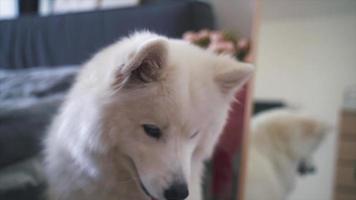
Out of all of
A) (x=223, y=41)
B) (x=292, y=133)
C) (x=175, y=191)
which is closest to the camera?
(x=175, y=191)

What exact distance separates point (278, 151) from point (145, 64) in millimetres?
1227

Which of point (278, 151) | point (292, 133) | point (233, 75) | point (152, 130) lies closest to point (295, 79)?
point (292, 133)

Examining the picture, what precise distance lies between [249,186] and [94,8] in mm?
1544

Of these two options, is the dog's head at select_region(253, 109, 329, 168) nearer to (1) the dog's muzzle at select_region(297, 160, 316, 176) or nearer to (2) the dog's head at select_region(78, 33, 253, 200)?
(1) the dog's muzzle at select_region(297, 160, 316, 176)

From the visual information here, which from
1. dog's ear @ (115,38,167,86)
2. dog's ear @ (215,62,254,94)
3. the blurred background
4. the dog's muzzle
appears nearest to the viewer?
dog's ear @ (115,38,167,86)

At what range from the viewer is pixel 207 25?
2.03 metres

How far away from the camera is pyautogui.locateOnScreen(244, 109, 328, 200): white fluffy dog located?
5.75 feet

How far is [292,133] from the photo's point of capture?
5.94 feet

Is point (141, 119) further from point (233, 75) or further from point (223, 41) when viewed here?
point (223, 41)

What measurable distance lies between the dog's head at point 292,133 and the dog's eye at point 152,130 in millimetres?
1021

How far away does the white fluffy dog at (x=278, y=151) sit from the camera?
175 centimetres

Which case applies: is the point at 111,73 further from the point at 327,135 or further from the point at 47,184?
the point at 327,135

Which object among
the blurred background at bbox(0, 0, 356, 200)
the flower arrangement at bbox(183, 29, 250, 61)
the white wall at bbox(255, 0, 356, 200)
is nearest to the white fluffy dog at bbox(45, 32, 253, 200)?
the blurred background at bbox(0, 0, 356, 200)

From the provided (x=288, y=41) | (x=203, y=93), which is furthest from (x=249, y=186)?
(x=203, y=93)
